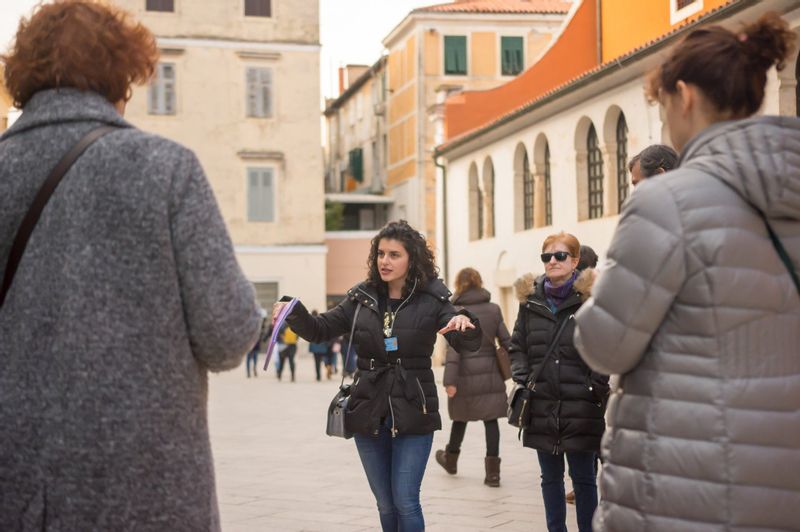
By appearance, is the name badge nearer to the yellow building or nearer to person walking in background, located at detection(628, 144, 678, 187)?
person walking in background, located at detection(628, 144, 678, 187)

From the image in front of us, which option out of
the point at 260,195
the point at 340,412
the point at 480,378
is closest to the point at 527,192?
the point at 260,195

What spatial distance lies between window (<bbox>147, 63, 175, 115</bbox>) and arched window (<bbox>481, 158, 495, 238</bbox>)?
660 inches

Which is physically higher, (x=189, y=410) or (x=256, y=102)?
(x=256, y=102)

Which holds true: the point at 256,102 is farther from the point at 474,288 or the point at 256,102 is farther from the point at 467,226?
the point at 474,288

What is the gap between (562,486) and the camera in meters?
7.34

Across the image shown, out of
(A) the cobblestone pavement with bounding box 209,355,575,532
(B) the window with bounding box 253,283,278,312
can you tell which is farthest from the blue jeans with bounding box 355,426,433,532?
(B) the window with bounding box 253,283,278,312

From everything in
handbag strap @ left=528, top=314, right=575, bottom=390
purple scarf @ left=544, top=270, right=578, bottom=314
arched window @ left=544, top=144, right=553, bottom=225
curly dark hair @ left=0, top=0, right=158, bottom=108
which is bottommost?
handbag strap @ left=528, top=314, right=575, bottom=390

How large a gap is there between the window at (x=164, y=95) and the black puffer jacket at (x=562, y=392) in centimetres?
4129

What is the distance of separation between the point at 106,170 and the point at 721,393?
159 centimetres

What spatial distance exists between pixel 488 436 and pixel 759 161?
848 cm

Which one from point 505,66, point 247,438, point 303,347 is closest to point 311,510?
point 247,438

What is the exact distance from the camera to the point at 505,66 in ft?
184

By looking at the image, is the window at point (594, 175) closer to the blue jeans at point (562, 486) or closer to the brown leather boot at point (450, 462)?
the brown leather boot at point (450, 462)

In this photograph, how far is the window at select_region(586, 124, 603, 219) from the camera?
2711 centimetres
